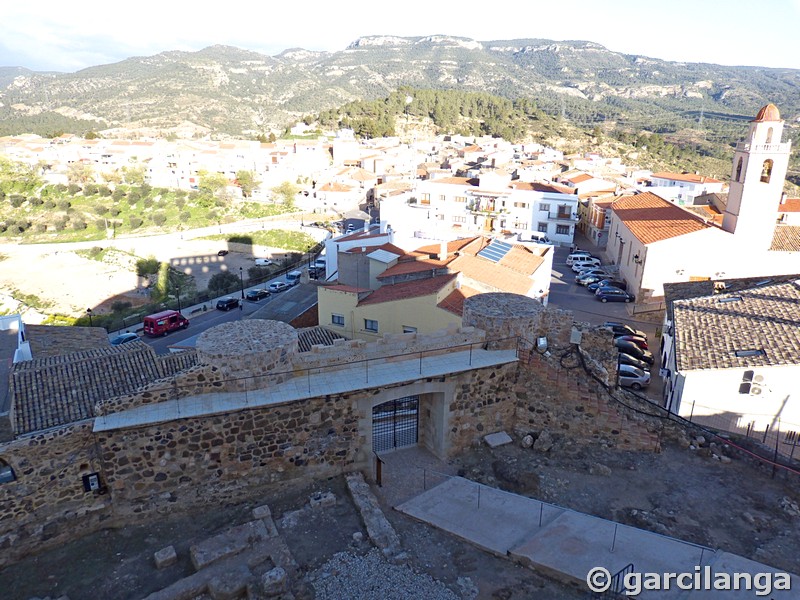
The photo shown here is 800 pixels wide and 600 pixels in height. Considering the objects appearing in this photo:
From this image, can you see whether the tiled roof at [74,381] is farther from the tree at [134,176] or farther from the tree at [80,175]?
the tree at [80,175]

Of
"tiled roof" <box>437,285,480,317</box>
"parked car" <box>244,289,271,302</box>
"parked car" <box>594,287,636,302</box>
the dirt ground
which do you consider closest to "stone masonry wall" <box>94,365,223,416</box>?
the dirt ground

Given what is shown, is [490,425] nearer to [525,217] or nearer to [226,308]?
[226,308]

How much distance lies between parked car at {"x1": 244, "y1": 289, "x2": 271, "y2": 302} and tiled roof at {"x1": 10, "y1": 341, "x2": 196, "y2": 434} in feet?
74.1

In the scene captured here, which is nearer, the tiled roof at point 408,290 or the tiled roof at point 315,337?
the tiled roof at point 315,337

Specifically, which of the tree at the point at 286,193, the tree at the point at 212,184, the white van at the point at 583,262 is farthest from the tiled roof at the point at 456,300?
the tree at the point at 212,184

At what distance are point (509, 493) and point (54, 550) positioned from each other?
26.4 ft

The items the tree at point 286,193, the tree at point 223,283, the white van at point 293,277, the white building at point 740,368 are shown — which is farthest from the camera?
the tree at point 286,193

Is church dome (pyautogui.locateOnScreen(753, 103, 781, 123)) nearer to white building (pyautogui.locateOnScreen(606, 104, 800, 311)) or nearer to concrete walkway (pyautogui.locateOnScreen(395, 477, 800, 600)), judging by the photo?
white building (pyautogui.locateOnScreen(606, 104, 800, 311))

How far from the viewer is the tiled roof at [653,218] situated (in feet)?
103

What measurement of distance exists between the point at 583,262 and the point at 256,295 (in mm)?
23916

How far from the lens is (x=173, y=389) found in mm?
9820

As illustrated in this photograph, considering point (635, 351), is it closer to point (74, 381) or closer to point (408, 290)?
point (408, 290)

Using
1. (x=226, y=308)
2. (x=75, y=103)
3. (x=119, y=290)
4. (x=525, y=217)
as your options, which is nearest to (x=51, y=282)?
(x=119, y=290)

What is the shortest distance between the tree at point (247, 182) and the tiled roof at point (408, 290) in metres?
64.0
